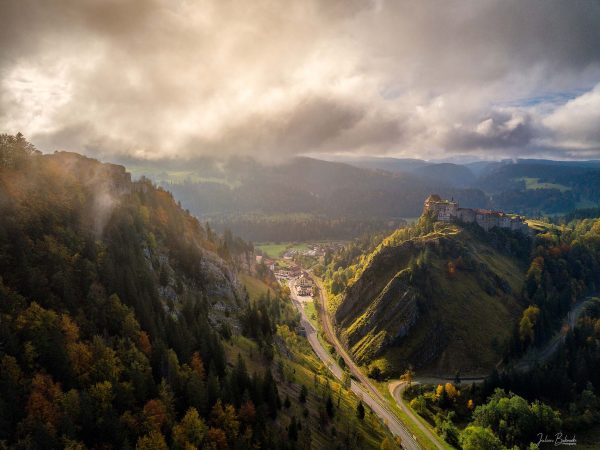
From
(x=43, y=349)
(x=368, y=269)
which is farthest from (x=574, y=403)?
(x=43, y=349)

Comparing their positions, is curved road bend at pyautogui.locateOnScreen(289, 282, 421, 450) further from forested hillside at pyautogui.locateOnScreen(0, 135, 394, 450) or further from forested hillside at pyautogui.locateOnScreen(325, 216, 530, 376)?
forested hillside at pyautogui.locateOnScreen(325, 216, 530, 376)

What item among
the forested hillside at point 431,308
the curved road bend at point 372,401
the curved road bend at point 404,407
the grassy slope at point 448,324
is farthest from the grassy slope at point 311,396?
the forested hillside at point 431,308

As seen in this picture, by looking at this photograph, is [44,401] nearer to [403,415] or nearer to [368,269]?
[403,415]

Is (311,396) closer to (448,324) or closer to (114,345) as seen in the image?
(114,345)

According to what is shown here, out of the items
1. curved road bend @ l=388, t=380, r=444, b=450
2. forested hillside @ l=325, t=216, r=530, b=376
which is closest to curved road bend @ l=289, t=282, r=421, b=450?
curved road bend @ l=388, t=380, r=444, b=450
